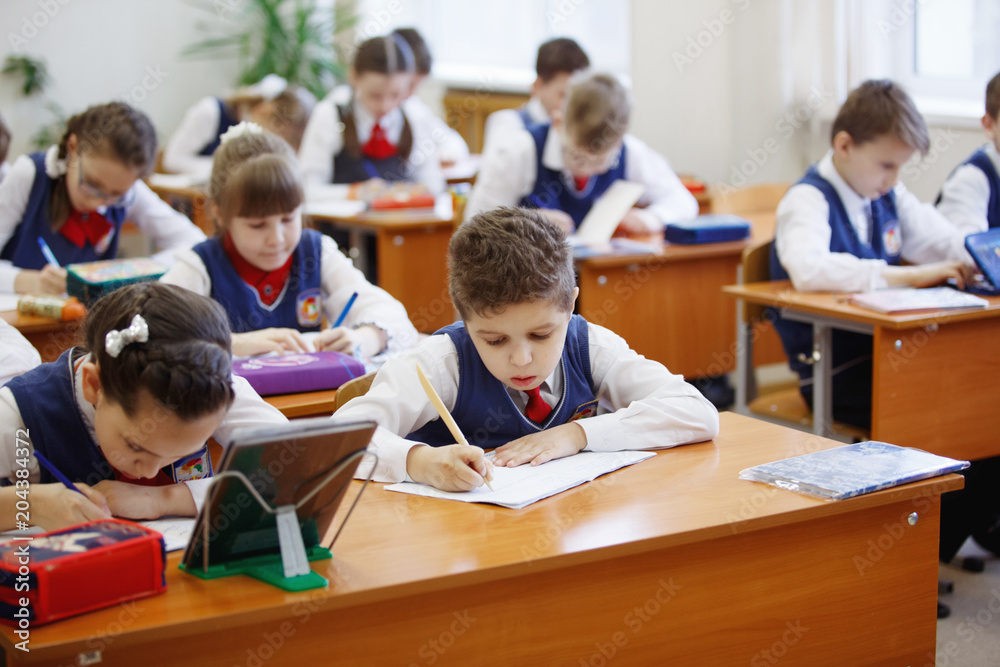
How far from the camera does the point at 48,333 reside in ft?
8.17

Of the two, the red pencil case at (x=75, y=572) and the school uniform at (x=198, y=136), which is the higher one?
the school uniform at (x=198, y=136)

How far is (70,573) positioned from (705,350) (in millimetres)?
2847

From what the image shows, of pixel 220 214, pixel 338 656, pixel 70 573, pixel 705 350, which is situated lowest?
pixel 705 350

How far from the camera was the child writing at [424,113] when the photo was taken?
5.30 meters

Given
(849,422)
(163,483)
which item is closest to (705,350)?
(849,422)

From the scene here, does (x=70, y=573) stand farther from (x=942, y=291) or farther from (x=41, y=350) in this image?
(x=942, y=291)

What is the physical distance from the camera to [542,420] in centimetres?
172

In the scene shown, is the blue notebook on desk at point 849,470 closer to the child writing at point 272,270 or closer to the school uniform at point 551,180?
the child writing at point 272,270

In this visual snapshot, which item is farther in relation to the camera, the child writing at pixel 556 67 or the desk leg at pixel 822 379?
the child writing at pixel 556 67

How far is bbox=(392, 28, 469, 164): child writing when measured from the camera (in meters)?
5.30

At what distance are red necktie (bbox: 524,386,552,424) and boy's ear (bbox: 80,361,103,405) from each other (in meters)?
0.69

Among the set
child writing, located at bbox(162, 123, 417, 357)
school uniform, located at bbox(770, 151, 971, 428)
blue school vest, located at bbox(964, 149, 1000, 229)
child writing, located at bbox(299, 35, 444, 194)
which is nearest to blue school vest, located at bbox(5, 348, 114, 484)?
child writing, located at bbox(162, 123, 417, 357)

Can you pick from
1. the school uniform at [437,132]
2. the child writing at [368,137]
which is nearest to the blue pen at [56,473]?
the child writing at [368,137]

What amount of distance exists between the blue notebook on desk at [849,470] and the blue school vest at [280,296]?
146 centimetres
